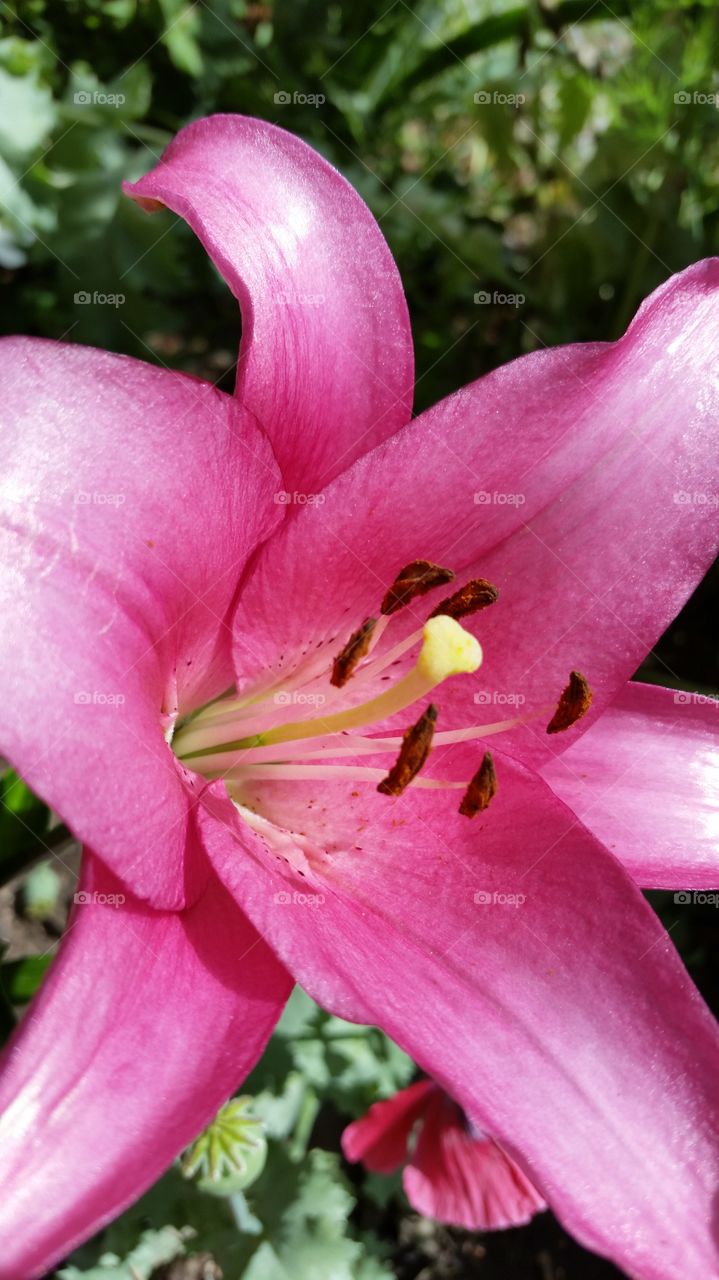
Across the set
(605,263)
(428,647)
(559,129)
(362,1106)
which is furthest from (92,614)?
(559,129)

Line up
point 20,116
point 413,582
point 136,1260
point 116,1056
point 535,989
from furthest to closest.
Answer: point 20,116 → point 136,1260 → point 413,582 → point 535,989 → point 116,1056

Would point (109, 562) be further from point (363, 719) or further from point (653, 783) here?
point (653, 783)

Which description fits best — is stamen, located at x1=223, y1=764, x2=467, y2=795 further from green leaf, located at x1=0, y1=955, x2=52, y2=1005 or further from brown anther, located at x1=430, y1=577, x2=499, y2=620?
green leaf, located at x1=0, y1=955, x2=52, y2=1005

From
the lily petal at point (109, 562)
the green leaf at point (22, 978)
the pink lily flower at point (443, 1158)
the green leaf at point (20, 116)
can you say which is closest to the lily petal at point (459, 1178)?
the pink lily flower at point (443, 1158)

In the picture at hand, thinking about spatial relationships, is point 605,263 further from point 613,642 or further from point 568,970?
point 568,970

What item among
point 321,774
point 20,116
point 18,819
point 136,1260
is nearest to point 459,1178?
point 136,1260

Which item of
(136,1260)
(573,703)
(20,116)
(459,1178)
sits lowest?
→ (459,1178)
